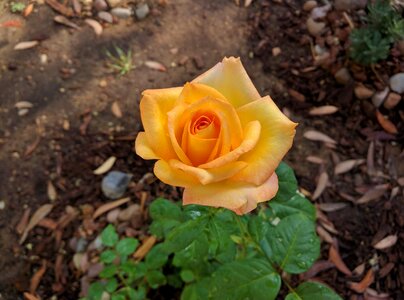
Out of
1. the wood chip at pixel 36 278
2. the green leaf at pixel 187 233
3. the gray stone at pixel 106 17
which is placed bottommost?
the wood chip at pixel 36 278

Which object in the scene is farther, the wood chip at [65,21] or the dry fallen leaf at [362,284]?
the wood chip at [65,21]

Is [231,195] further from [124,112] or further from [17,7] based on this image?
[17,7]

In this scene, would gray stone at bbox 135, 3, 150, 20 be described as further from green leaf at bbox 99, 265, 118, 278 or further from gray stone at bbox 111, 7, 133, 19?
green leaf at bbox 99, 265, 118, 278

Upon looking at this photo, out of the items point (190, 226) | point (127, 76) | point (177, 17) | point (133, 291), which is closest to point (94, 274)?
point (133, 291)

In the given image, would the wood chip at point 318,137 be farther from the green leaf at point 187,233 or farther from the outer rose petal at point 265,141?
the outer rose petal at point 265,141

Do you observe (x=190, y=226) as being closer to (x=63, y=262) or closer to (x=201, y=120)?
(x=201, y=120)

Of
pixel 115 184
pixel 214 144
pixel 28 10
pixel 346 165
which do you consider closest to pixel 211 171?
pixel 214 144

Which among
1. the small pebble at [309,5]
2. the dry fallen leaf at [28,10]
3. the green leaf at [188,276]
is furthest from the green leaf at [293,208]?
the dry fallen leaf at [28,10]

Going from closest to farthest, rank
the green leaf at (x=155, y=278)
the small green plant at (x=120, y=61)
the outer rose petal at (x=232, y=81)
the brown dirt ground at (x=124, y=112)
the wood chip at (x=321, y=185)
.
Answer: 1. the outer rose petal at (x=232, y=81)
2. the green leaf at (x=155, y=278)
3. the brown dirt ground at (x=124, y=112)
4. the wood chip at (x=321, y=185)
5. the small green plant at (x=120, y=61)
